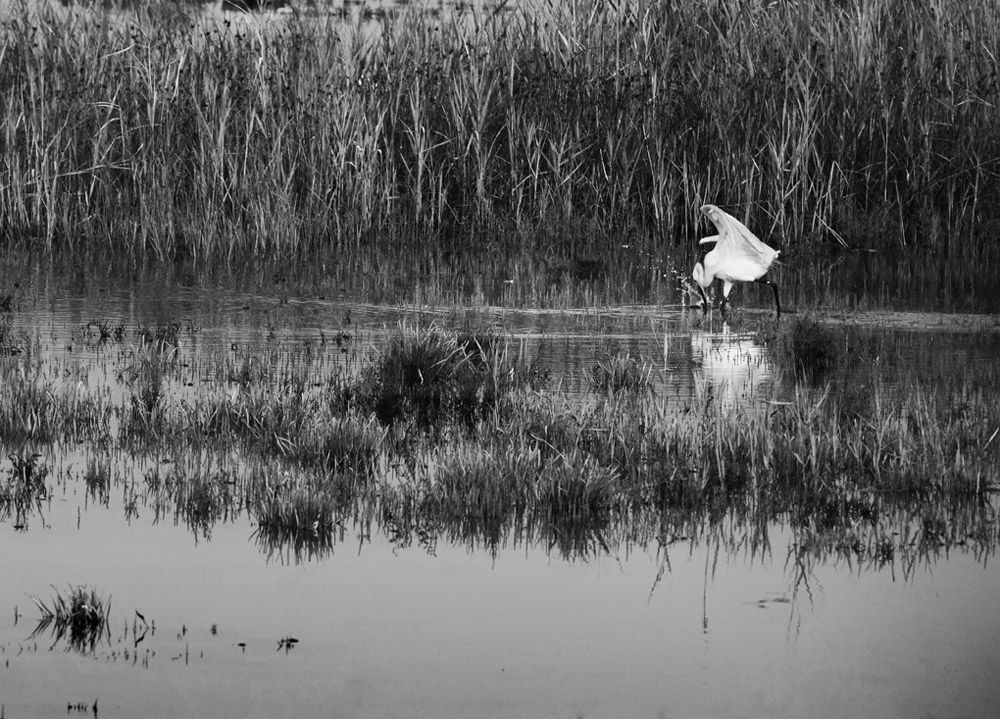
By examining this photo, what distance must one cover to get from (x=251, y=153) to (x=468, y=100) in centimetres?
183

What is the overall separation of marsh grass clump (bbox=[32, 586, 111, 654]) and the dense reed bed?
8308 mm

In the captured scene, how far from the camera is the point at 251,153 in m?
12.9

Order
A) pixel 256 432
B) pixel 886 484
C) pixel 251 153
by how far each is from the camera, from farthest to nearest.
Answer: pixel 251 153 → pixel 256 432 → pixel 886 484

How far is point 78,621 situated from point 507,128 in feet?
31.7

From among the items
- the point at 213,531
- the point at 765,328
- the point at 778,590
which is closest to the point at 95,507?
the point at 213,531

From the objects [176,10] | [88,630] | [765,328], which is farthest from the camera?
[176,10]

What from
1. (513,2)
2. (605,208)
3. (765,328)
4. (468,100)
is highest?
(513,2)

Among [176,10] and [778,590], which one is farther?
[176,10]

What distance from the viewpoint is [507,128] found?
13.5 meters

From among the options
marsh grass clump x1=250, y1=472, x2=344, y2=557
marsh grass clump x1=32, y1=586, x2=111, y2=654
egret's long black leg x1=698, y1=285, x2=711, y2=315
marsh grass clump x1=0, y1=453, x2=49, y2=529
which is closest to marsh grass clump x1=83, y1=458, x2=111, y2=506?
marsh grass clump x1=0, y1=453, x2=49, y2=529

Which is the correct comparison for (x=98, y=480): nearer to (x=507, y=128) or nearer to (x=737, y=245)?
(x=737, y=245)

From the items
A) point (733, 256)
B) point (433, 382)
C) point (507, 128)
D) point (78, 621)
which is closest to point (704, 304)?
point (733, 256)

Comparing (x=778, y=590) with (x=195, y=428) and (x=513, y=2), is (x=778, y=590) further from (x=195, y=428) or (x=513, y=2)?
(x=513, y=2)

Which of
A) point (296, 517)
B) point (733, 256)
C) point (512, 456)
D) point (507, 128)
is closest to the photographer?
point (296, 517)
